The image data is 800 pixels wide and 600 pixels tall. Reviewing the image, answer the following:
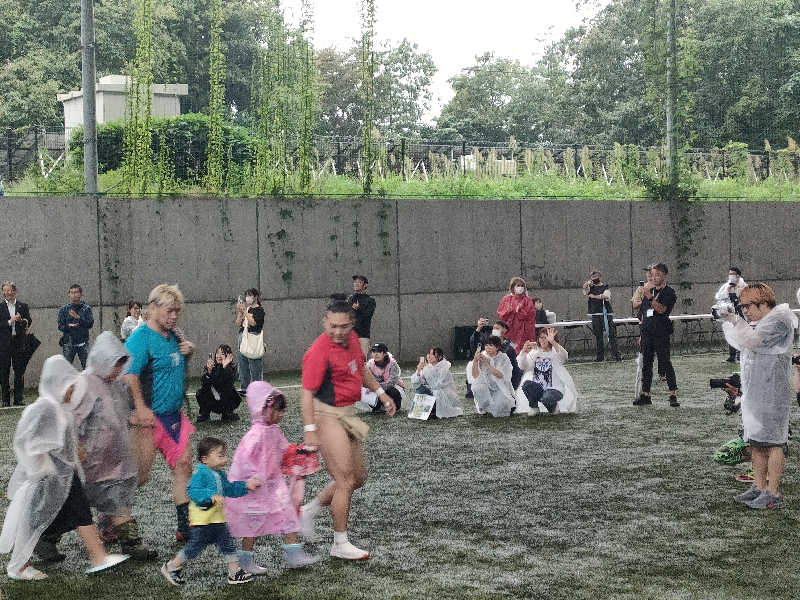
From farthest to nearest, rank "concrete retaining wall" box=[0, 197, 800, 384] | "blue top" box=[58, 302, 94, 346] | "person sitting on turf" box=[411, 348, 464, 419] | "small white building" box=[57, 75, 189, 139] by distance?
"small white building" box=[57, 75, 189, 139]
"concrete retaining wall" box=[0, 197, 800, 384]
"blue top" box=[58, 302, 94, 346]
"person sitting on turf" box=[411, 348, 464, 419]

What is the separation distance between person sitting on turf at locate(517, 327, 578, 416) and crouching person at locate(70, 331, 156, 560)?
696cm

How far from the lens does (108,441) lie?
6.68 meters

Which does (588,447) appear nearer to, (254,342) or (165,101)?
(254,342)

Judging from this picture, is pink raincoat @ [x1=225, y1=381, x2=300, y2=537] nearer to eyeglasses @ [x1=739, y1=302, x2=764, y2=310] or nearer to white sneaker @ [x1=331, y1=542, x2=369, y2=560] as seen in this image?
white sneaker @ [x1=331, y1=542, x2=369, y2=560]

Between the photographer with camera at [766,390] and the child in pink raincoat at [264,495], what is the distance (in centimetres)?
343

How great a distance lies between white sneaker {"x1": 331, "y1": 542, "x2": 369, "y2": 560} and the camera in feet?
21.7

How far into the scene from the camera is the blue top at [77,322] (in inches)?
601

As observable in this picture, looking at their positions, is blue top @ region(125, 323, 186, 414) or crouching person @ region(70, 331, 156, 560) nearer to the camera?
crouching person @ region(70, 331, 156, 560)

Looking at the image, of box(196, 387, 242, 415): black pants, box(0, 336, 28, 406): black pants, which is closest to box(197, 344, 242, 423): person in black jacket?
box(196, 387, 242, 415): black pants

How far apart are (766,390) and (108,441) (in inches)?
183

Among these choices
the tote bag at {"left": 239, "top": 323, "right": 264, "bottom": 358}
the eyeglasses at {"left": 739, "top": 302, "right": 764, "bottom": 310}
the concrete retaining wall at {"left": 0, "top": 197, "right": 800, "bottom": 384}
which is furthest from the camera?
the concrete retaining wall at {"left": 0, "top": 197, "right": 800, "bottom": 384}

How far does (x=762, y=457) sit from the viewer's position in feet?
26.1

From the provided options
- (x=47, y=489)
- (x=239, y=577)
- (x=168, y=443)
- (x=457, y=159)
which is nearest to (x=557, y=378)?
(x=168, y=443)

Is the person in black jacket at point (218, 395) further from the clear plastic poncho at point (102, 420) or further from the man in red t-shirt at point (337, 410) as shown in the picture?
the man in red t-shirt at point (337, 410)
